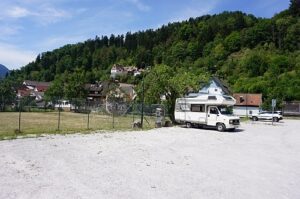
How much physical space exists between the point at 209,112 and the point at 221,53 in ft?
361

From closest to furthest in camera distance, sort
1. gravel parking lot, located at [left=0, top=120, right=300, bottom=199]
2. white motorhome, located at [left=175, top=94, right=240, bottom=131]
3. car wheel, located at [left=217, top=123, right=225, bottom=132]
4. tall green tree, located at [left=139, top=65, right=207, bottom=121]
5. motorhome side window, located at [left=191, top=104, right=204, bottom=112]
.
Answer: gravel parking lot, located at [left=0, top=120, right=300, bottom=199] → car wheel, located at [left=217, top=123, right=225, bottom=132] → white motorhome, located at [left=175, top=94, right=240, bottom=131] → motorhome side window, located at [left=191, top=104, right=204, bottom=112] → tall green tree, located at [left=139, top=65, right=207, bottom=121]

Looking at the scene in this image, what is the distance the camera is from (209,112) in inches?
1177

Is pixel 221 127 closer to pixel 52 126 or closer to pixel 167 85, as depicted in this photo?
pixel 167 85

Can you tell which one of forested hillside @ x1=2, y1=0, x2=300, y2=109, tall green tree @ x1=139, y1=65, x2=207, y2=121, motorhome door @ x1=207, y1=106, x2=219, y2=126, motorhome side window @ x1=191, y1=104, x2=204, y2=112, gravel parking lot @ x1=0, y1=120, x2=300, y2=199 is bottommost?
gravel parking lot @ x1=0, y1=120, x2=300, y2=199

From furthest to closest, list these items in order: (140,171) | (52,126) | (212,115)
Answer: (212,115), (52,126), (140,171)

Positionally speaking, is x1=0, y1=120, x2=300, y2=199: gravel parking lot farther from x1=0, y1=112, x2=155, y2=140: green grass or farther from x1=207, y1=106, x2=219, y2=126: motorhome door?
x1=207, y1=106, x2=219, y2=126: motorhome door

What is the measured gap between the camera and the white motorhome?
29109 millimetres

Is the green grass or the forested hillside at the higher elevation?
the forested hillside

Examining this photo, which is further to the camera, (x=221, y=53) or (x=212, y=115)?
(x=221, y=53)

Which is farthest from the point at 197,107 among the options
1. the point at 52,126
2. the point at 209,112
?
the point at 52,126

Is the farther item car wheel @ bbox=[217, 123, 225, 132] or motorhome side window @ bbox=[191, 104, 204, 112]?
motorhome side window @ bbox=[191, 104, 204, 112]

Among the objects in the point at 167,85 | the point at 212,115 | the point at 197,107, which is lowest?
the point at 212,115

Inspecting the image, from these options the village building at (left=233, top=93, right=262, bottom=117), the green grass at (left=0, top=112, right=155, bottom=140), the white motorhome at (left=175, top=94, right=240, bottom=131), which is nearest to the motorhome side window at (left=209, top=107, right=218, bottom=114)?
the white motorhome at (left=175, top=94, right=240, bottom=131)

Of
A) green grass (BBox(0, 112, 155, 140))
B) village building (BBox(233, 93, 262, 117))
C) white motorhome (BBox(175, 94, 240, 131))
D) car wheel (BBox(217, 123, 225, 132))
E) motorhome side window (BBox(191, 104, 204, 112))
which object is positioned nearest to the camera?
green grass (BBox(0, 112, 155, 140))
